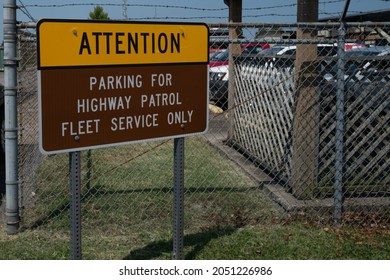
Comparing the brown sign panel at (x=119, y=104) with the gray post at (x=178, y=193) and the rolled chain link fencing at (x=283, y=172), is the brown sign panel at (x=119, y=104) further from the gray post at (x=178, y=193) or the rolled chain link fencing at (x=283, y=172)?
the rolled chain link fencing at (x=283, y=172)

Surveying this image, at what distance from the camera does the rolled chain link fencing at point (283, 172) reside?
5.65m

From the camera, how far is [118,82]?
3789mm

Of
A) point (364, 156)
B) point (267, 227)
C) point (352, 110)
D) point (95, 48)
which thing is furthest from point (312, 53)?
point (95, 48)

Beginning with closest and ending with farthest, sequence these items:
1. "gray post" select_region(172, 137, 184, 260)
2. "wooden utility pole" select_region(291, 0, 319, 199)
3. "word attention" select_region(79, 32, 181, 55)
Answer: "word attention" select_region(79, 32, 181, 55) < "gray post" select_region(172, 137, 184, 260) < "wooden utility pole" select_region(291, 0, 319, 199)

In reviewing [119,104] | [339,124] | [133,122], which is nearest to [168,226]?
[339,124]

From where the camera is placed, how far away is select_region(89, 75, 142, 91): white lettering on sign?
3.65 metres

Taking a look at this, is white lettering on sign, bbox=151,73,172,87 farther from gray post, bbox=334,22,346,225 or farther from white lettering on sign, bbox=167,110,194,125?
gray post, bbox=334,22,346,225

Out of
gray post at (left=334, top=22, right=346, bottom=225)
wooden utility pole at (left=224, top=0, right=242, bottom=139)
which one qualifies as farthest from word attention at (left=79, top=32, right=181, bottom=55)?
wooden utility pole at (left=224, top=0, right=242, bottom=139)

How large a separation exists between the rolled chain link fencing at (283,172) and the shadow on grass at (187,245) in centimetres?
8

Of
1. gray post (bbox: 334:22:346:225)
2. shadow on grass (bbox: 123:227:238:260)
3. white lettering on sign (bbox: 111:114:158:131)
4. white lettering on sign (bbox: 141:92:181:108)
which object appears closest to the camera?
A: white lettering on sign (bbox: 111:114:158:131)

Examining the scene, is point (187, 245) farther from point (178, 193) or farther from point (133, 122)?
point (133, 122)

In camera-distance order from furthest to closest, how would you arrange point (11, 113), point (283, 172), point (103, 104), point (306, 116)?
point (283, 172)
point (306, 116)
point (11, 113)
point (103, 104)

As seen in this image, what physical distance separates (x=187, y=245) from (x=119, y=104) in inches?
68.0

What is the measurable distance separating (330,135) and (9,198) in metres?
3.26
